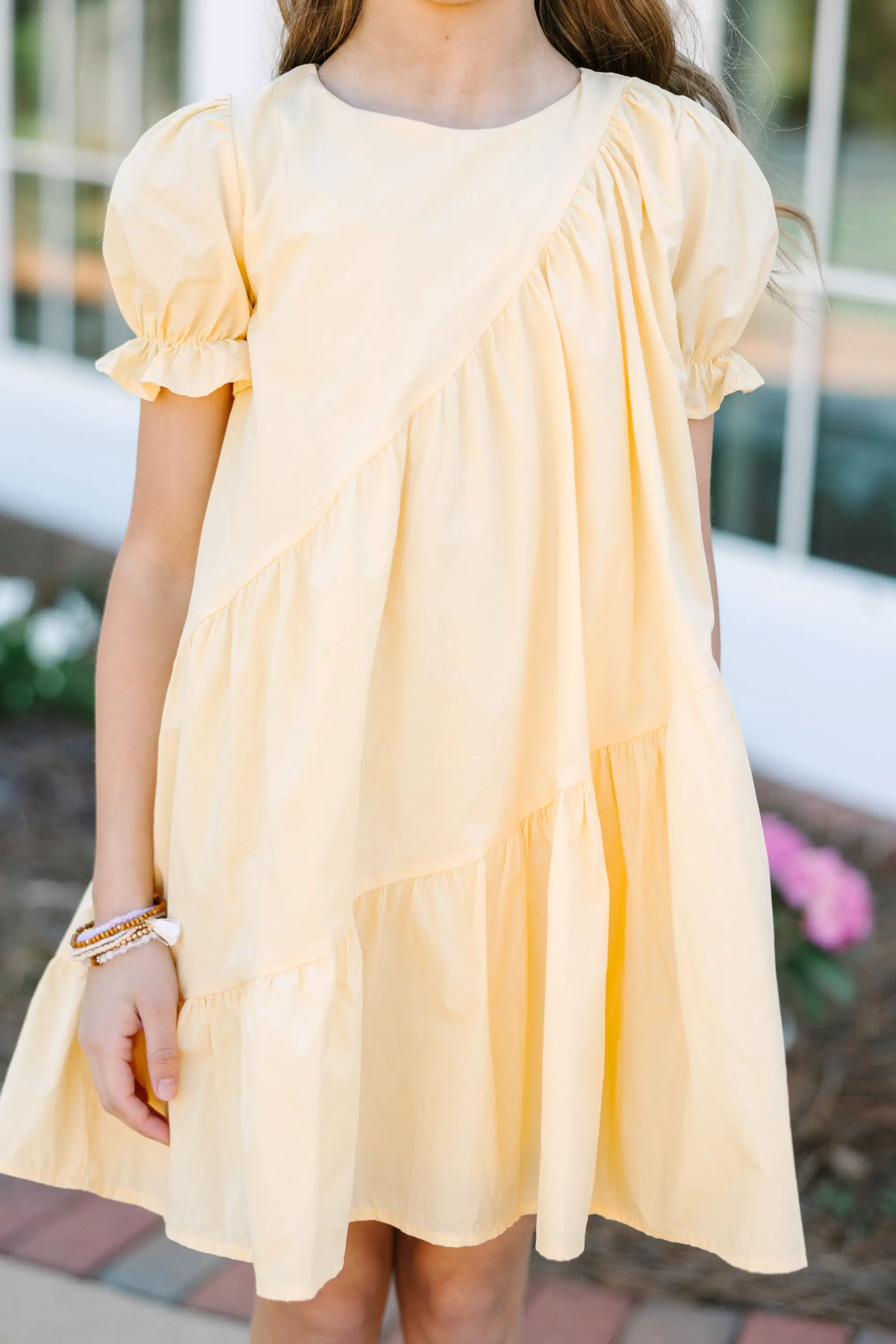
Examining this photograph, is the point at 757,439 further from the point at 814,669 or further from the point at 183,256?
the point at 183,256

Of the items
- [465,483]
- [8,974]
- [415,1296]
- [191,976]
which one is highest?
[465,483]

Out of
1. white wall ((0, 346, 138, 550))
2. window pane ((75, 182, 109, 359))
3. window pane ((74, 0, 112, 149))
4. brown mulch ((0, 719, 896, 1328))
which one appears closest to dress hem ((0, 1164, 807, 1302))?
brown mulch ((0, 719, 896, 1328))

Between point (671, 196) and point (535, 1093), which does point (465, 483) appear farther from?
point (535, 1093)

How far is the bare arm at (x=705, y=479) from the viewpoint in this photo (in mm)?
1384

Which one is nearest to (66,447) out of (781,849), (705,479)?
(781,849)

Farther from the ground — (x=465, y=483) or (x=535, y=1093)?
(x=465, y=483)

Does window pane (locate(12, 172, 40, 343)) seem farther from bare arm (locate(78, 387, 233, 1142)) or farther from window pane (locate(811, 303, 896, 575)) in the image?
bare arm (locate(78, 387, 233, 1142))

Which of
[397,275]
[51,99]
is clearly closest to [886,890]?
[397,275]

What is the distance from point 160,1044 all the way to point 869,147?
2461 mm

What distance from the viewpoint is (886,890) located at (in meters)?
2.94

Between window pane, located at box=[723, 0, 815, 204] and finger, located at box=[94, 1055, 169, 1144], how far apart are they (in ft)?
7.69

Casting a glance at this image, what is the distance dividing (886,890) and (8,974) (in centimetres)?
164

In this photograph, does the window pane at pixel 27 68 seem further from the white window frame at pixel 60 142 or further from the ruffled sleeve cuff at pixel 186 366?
the ruffled sleeve cuff at pixel 186 366

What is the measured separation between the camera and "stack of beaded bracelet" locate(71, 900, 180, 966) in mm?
1278
